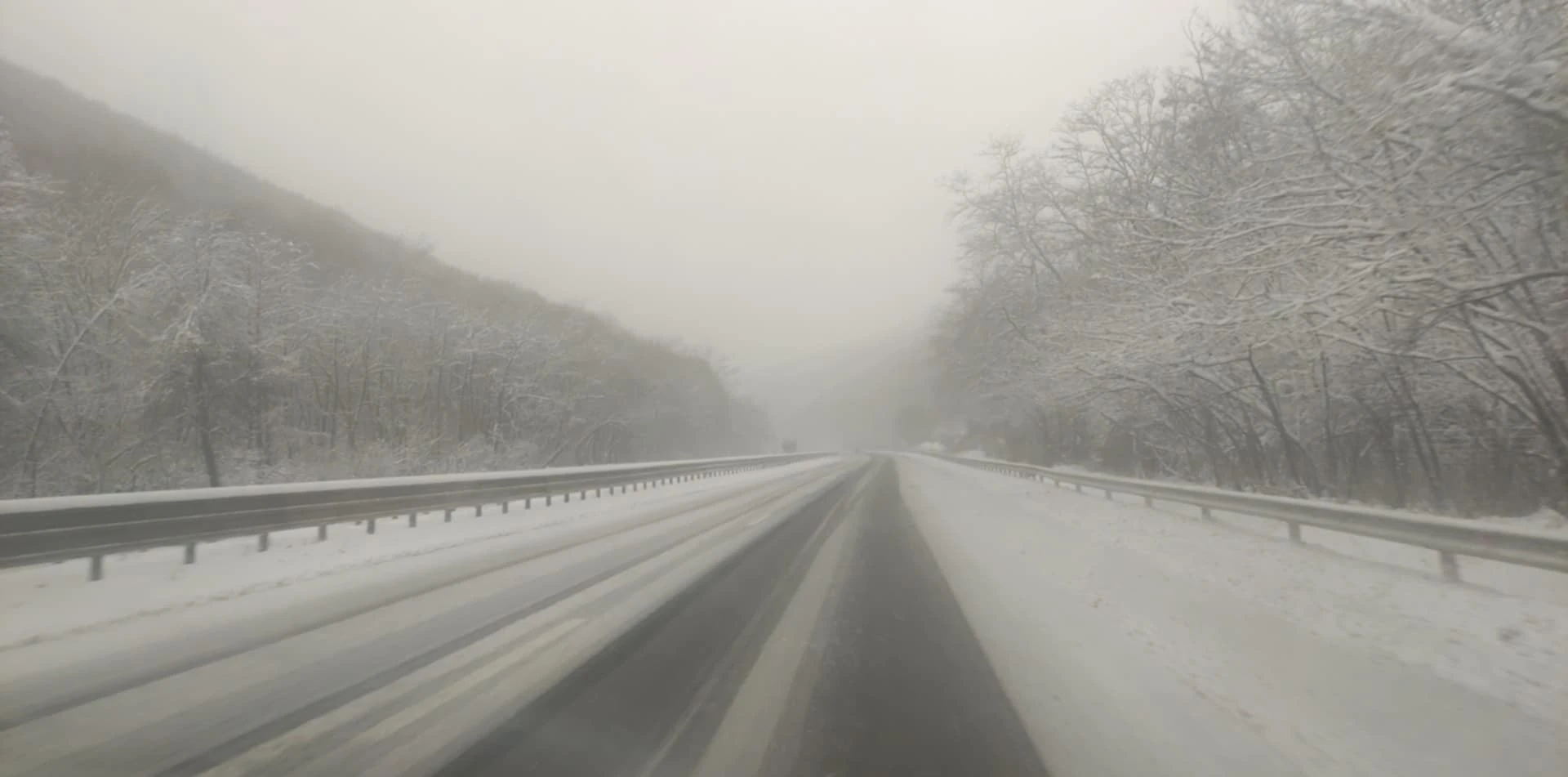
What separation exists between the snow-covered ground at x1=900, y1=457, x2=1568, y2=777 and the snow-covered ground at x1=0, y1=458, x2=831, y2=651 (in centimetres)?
752

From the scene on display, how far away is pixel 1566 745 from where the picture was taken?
3.98 m

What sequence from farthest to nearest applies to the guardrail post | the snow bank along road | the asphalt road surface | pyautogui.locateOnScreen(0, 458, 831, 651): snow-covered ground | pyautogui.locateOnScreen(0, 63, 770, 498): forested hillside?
pyautogui.locateOnScreen(0, 63, 770, 498): forested hillside
the guardrail post
pyautogui.locateOnScreen(0, 458, 831, 651): snow-covered ground
the snow bank along road
the asphalt road surface

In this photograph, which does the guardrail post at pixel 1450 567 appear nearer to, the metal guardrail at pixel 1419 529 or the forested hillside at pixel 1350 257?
the metal guardrail at pixel 1419 529

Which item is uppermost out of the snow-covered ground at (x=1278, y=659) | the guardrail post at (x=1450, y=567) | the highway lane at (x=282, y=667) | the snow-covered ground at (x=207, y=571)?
the snow-covered ground at (x=207, y=571)

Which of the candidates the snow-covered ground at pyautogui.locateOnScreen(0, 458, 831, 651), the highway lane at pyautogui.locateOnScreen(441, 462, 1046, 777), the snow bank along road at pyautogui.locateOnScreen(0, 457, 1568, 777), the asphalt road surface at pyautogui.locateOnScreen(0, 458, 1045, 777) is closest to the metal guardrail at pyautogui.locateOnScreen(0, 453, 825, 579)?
the snow-covered ground at pyautogui.locateOnScreen(0, 458, 831, 651)

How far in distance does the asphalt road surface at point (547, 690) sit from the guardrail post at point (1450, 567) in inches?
197

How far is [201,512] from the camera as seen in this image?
30.0ft

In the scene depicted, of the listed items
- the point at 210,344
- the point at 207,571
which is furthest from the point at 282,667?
the point at 210,344

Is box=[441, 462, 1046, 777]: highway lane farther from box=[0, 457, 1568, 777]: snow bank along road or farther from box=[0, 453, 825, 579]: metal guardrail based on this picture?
box=[0, 453, 825, 579]: metal guardrail

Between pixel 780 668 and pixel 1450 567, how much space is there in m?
7.13

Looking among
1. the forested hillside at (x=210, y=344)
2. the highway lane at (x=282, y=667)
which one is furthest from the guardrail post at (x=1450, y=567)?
the forested hillside at (x=210, y=344)

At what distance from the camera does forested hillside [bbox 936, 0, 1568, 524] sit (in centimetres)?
841

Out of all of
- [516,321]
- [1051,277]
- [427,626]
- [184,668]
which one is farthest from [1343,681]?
[516,321]

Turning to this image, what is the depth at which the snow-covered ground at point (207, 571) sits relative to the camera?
22.5 feet
